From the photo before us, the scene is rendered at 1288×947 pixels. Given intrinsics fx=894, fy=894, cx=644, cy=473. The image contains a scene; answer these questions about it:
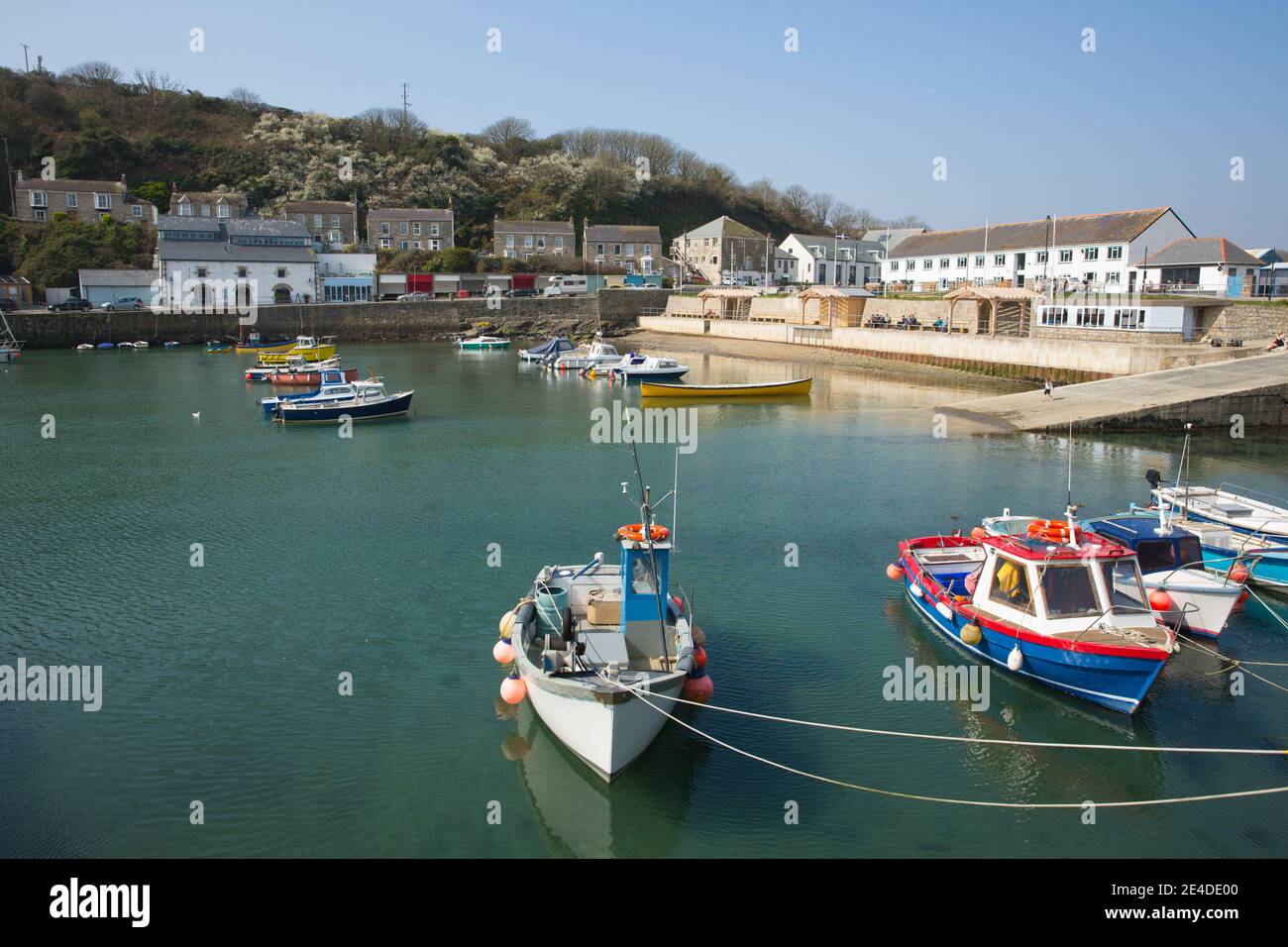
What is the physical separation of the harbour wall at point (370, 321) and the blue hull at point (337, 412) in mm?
39145

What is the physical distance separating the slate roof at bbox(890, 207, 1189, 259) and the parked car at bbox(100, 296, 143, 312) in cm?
6450

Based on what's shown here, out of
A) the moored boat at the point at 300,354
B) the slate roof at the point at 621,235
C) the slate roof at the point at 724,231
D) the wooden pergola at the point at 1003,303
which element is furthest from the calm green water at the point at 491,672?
the slate roof at the point at 621,235

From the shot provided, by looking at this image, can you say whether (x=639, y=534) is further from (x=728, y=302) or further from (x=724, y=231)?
(x=724, y=231)

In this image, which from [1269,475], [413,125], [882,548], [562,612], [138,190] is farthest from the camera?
[413,125]

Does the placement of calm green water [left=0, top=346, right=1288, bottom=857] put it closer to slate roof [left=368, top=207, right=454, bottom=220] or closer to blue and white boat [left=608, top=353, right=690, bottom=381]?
blue and white boat [left=608, top=353, right=690, bottom=381]

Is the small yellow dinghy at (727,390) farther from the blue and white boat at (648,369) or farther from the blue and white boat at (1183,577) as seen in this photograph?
the blue and white boat at (1183,577)

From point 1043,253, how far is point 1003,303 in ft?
47.5

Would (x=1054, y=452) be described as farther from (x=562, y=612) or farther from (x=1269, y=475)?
(x=562, y=612)

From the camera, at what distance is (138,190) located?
91750 millimetres

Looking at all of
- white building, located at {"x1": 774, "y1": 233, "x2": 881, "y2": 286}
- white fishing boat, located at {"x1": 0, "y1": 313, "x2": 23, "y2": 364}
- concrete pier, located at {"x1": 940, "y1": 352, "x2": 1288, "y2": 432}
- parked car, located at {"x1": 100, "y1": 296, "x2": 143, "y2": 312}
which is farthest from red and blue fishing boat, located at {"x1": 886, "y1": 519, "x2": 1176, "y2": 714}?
white building, located at {"x1": 774, "y1": 233, "x2": 881, "y2": 286}

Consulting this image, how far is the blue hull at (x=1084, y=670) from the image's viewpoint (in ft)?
39.4

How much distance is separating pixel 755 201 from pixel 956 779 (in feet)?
390

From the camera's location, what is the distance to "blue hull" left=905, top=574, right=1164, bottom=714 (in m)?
12.0
